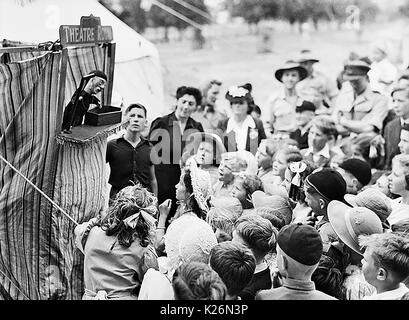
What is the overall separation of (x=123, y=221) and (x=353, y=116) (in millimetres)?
3604

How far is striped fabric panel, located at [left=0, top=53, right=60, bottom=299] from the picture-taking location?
12.9 ft

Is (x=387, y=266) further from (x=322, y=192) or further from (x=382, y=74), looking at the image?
(x=382, y=74)

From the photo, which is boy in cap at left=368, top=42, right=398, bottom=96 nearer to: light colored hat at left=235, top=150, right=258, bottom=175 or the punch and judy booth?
light colored hat at left=235, top=150, right=258, bottom=175

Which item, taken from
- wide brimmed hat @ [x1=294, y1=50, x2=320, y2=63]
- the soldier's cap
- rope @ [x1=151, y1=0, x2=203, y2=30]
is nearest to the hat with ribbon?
the soldier's cap

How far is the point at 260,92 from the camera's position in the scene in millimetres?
9008

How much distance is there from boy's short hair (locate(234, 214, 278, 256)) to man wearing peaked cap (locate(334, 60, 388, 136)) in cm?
315

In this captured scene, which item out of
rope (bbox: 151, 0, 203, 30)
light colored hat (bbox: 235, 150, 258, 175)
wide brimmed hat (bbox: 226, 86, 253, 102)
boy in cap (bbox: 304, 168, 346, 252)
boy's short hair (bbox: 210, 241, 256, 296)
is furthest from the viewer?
rope (bbox: 151, 0, 203, 30)

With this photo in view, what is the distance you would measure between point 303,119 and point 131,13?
8.62 feet

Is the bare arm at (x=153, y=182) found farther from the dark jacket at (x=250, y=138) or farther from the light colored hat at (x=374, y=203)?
the light colored hat at (x=374, y=203)

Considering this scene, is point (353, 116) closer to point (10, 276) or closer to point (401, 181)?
point (401, 181)

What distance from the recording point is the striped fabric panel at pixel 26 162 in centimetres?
394

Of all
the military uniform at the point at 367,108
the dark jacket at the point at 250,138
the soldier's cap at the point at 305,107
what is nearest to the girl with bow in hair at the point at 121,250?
the dark jacket at the point at 250,138

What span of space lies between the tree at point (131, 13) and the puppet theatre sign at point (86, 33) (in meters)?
3.50
